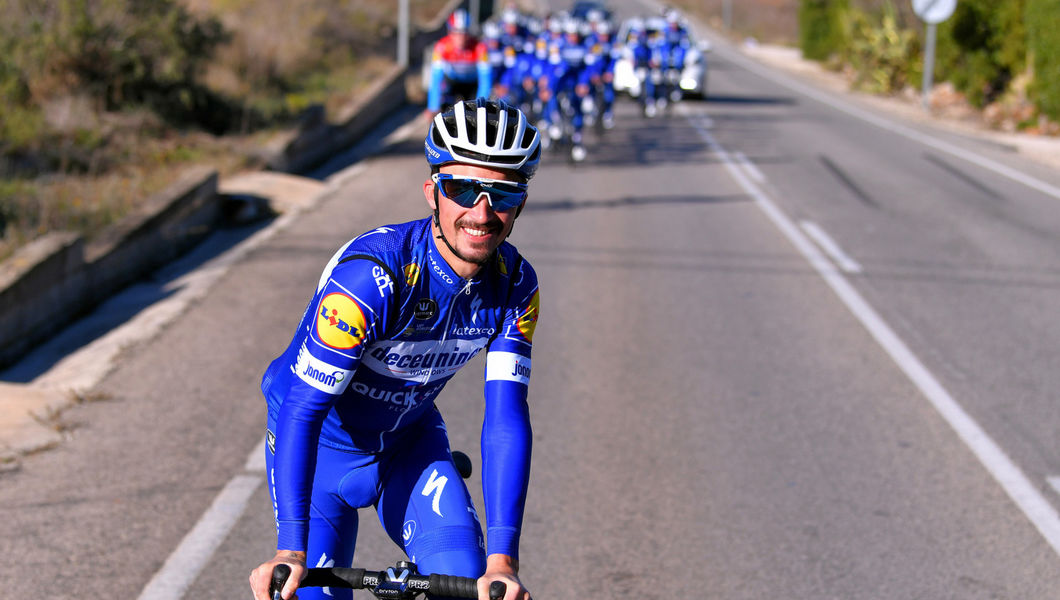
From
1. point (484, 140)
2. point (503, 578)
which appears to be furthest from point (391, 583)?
point (484, 140)

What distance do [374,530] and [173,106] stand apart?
524 inches

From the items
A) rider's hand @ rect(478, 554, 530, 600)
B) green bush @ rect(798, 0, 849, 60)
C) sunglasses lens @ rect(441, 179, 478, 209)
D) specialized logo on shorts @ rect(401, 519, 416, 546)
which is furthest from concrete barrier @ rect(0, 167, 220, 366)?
green bush @ rect(798, 0, 849, 60)

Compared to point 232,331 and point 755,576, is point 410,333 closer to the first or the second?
point 755,576

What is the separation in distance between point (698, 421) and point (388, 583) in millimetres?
4451

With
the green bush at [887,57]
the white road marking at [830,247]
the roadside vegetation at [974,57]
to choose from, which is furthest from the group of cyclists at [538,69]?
the green bush at [887,57]

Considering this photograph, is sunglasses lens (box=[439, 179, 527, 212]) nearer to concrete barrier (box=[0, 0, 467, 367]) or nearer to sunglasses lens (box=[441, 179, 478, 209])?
sunglasses lens (box=[441, 179, 478, 209])

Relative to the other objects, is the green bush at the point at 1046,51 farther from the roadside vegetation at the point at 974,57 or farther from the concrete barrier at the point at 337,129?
the concrete barrier at the point at 337,129

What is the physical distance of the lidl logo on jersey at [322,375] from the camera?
3.03 meters

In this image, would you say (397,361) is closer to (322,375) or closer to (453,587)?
(322,375)

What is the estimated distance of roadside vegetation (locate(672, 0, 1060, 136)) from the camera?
24.1 meters

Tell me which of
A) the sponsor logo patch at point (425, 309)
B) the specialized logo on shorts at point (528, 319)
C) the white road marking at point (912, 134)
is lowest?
the white road marking at point (912, 134)

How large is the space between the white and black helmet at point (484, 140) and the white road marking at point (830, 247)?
28.3 feet

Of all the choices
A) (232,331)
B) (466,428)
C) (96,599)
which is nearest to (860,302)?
(466,428)

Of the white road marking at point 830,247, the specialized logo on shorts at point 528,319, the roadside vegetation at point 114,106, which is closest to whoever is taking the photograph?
the specialized logo on shorts at point 528,319
